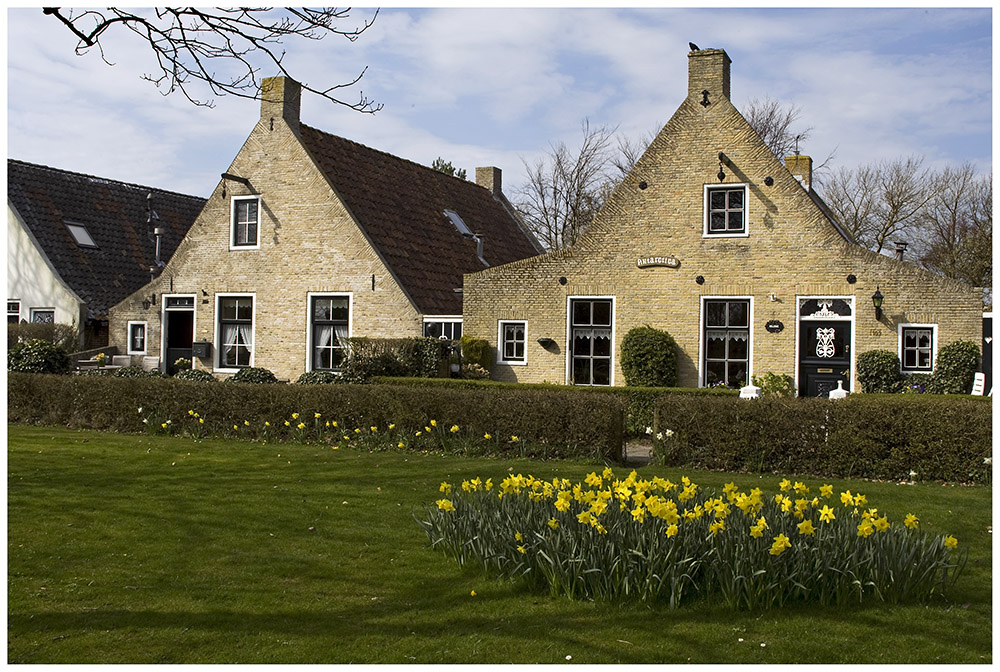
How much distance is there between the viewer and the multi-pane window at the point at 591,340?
20.8m

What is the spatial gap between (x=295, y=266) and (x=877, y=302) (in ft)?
48.0

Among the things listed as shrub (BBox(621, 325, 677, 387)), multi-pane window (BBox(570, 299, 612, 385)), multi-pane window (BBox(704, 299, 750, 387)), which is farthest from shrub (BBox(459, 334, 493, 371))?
multi-pane window (BBox(704, 299, 750, 387))

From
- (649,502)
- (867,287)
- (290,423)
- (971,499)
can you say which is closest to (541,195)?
(867,287)

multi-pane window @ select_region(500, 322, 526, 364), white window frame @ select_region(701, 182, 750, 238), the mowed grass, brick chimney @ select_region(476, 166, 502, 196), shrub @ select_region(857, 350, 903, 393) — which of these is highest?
brick chimney @ select_region(476, 166, 502, 196)

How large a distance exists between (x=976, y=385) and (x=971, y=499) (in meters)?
9.11

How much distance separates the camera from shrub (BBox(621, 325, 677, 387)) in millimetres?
19844

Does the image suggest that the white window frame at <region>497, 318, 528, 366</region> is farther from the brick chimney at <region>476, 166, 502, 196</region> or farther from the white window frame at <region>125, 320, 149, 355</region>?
the brick chimney at <region>476, 166, 502, 196</region>

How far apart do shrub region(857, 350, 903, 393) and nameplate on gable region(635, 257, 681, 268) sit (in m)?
4.54

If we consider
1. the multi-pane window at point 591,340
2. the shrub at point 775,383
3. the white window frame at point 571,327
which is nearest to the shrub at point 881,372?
the shrub at point 775,383

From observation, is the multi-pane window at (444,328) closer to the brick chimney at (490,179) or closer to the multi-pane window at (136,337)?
the multi-pane window at (136,337)

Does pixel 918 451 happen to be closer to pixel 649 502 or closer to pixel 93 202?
pixel 649 502

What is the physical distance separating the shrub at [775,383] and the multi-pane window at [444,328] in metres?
7.26

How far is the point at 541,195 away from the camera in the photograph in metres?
45.2

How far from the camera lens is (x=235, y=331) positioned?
25.0m
